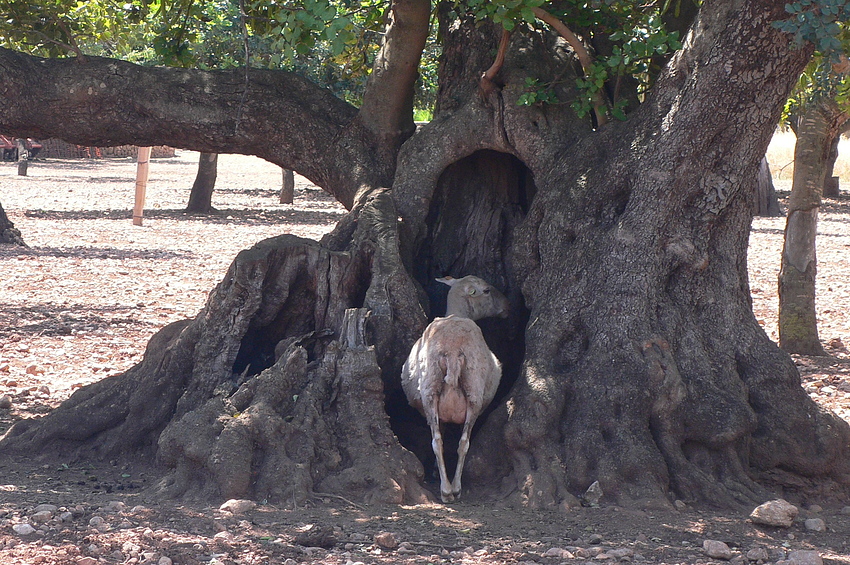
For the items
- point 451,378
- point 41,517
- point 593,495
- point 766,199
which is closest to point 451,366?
point 451,378

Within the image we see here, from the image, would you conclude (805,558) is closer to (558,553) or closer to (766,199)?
(558,553)

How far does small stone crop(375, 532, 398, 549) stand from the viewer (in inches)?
178

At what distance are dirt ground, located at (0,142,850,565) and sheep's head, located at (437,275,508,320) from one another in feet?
5.00

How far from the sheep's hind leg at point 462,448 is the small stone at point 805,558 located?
77.7 inches

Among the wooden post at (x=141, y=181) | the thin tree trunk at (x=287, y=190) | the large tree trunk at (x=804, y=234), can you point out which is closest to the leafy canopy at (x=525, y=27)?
the large tree trunk at (x=804, y=234)

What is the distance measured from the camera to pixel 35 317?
10.7 meters

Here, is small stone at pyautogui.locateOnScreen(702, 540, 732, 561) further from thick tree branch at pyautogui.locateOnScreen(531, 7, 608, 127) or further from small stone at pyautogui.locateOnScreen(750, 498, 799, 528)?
thick tree branch at pyautogui.locateOnScreen(531, 7, 608, 127)

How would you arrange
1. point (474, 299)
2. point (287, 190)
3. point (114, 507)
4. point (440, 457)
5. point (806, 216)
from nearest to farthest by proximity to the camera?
point (114, 507) → point (440, 457) → point (474, 299) → point (806, 216) → point (287, 190)

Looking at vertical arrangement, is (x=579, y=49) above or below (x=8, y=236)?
above

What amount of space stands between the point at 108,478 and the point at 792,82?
16.6 ft

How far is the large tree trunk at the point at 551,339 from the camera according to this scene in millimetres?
5480

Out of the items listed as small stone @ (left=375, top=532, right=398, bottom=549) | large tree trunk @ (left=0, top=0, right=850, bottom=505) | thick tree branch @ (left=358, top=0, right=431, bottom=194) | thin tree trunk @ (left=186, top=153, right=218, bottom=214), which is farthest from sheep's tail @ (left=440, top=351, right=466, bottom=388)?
thin tree trunk @ (left=186, top=153, right=218, bottom=214)

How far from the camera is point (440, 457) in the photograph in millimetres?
5703

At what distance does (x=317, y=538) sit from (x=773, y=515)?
8.24 feet
